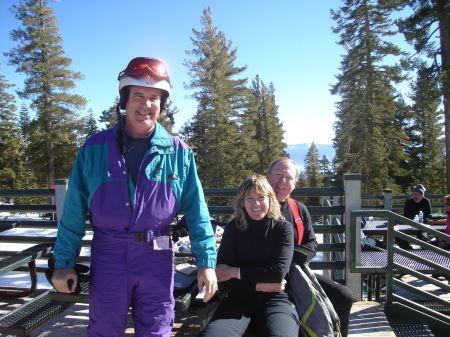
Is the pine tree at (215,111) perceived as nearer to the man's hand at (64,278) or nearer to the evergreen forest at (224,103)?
the evergreen forest at (224,103)

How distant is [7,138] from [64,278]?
1721 inches

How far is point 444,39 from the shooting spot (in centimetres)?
1603

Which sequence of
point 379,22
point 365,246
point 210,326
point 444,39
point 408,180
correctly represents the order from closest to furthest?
point 210,326, point 365,246, point 444,39, point 379,22, point 408,180

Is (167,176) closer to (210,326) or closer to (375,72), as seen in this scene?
(210,326)

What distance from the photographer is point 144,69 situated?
203cm

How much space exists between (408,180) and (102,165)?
141 feet

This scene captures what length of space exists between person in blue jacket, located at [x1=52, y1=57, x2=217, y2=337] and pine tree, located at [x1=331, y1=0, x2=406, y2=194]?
27010mm

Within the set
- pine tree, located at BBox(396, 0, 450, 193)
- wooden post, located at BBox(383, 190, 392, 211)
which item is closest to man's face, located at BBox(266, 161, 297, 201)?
wooden post, located at BBox(383, 190, 392, 211)

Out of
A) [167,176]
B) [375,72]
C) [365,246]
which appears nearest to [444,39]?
[375,72]

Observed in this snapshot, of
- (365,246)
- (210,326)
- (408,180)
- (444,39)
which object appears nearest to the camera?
(210,326)

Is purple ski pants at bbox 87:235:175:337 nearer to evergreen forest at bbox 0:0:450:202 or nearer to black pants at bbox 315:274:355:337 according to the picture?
black pants at bbox 315:274:355:337

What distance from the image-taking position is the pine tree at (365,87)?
26.5 meters

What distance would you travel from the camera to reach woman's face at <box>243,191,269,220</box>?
256cm

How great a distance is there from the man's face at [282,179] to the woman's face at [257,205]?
429 mm
